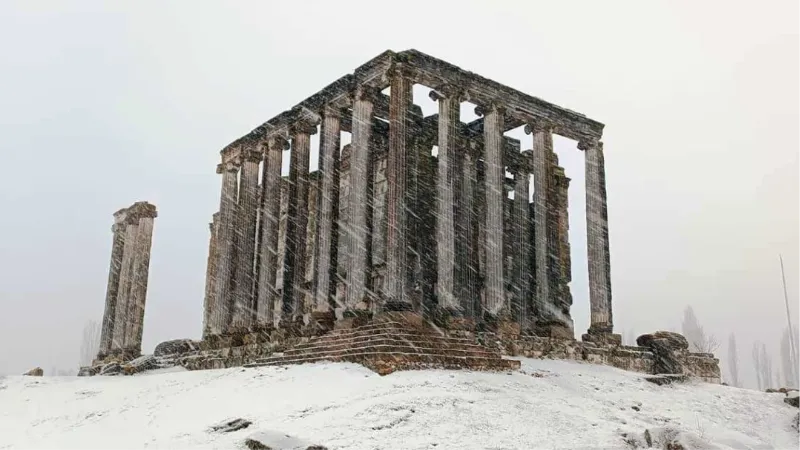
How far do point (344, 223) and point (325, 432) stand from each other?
18636mm

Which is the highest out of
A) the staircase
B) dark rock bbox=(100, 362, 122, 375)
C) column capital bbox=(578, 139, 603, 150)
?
column capital bbox=(578, 139, 603, 150)

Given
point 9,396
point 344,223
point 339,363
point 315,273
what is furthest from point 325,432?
point 344,223

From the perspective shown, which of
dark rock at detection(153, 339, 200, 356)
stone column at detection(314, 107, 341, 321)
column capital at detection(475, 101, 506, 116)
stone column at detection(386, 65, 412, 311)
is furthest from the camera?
dark rock at detection(153, 339, 200, 356)

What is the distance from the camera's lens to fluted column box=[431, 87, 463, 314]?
20125 mm

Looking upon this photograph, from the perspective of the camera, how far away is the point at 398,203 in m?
19.4

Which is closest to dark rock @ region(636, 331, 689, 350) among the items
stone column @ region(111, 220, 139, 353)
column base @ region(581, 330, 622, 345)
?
column base @ region(581, 330, 622, 345)

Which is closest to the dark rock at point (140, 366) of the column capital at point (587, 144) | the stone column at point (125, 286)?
the stone column at point (125, 286)

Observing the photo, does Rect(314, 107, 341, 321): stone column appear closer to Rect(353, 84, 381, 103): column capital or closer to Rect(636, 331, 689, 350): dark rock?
Rect(353, 84, 381, 103): column capital

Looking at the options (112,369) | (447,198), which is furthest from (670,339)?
(112,369)

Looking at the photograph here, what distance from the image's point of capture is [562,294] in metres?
26.1

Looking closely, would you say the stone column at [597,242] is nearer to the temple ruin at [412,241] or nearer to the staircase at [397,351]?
the temple ruin at [412,241]

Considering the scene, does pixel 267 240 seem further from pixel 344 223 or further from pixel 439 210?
pixel 439 210

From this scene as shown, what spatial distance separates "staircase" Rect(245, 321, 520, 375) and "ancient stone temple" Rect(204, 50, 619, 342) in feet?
4.78

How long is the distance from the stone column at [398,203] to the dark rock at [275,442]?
8211mm
